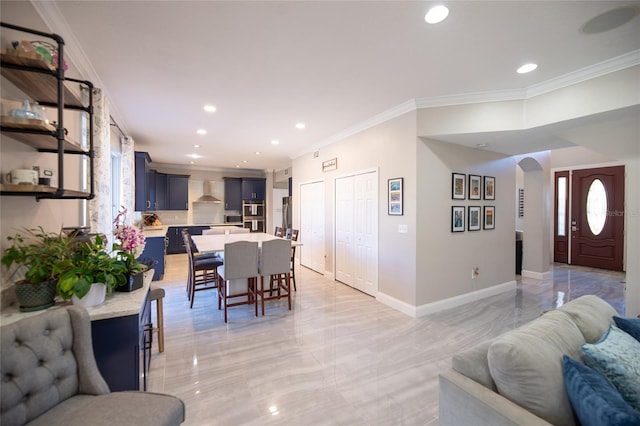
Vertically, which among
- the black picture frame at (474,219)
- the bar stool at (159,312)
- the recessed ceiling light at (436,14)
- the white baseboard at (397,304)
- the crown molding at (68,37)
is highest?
the recessed ceiling light at (436,14)

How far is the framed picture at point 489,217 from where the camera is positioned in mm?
4249

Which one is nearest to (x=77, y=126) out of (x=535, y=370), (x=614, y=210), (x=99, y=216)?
(x=99, y=216)

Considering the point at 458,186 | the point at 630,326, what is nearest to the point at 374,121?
the point at 458,186

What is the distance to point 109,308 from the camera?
151 cm

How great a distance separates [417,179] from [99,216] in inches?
140

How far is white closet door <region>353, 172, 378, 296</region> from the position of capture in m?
4.16

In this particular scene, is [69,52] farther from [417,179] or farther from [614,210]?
[614,210]

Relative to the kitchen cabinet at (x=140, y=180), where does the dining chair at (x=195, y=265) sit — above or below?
below

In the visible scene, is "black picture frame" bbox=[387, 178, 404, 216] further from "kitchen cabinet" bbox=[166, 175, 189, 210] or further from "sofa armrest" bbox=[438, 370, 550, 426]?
"kitchen cabinet" bbox=[166, 175, 189, 210]

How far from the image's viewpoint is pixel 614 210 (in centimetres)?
577

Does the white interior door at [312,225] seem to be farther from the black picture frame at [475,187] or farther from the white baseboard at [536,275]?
the white baseboard at [536,275]

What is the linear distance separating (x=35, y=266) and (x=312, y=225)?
15.8 ft

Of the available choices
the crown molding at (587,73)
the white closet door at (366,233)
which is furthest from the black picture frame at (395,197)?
the crown molding at (587,73)

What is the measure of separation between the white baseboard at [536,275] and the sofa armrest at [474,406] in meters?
5.49
